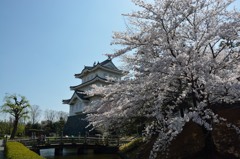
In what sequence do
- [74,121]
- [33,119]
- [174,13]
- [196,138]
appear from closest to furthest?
[174,13], [196,138], [74,121], [33,119]

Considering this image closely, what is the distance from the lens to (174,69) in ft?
18.6

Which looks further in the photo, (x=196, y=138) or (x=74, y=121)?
(x=74, y=121)

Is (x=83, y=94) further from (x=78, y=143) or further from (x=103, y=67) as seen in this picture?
(x=78, y=143)

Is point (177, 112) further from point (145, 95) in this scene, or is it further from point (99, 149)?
point (99, 149)

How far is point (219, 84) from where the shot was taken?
5309 millimetres

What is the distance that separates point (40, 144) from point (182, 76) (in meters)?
15.8

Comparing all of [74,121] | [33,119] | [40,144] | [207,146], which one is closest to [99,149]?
[40,144]

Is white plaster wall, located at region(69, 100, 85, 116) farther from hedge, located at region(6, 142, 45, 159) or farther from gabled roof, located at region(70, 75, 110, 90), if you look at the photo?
hedge, located at region(6, 142, 45, 159)

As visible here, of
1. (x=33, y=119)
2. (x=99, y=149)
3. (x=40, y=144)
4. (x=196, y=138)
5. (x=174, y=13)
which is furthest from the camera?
(x=33, y=119)

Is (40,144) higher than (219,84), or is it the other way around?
(219,84)

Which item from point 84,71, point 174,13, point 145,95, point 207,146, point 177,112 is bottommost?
point 207,146

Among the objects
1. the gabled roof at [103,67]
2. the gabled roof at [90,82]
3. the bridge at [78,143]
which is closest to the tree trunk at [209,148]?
the bridge at [78,143]

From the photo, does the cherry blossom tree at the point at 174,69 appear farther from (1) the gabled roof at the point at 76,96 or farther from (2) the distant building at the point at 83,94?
(1) the gabled roof at the point at 76,96

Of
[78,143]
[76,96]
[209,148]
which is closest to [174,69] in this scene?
[209,148]
